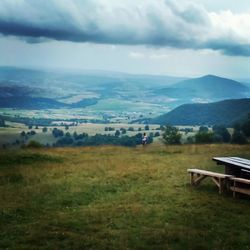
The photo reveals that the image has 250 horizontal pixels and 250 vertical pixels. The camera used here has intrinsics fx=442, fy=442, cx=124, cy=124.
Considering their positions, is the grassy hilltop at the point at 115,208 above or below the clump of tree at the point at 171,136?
below

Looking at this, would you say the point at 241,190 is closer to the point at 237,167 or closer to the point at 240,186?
the point at 240,186

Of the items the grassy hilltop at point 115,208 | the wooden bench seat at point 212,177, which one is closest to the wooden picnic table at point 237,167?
the wooden bench seat at point 212,177

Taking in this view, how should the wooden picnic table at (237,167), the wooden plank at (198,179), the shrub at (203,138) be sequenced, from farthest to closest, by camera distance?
the shrub at (203,138)
the wooden plank at (198,179)
the wooden picnic table at (237,167)

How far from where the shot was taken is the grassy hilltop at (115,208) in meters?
12.8

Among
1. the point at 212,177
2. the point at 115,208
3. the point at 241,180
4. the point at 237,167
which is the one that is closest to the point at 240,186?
the point at 241,180

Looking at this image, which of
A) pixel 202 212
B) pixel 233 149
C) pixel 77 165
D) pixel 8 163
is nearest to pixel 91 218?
pixel 202 212

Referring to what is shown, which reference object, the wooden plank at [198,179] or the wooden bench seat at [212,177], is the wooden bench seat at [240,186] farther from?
the wooden plank at [198,179]

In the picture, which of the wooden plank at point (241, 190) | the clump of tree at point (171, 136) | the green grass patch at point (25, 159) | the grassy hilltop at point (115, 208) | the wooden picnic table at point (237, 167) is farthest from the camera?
the clump of tree at point (171, 136)

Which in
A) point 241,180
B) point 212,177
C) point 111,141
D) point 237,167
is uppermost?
point 237,167

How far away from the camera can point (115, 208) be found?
1688cm

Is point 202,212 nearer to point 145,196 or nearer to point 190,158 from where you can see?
point 145,196

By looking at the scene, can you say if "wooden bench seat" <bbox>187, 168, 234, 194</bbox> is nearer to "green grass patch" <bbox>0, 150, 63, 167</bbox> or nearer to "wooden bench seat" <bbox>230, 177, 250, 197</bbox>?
"wooden bench seat" <bbox>230, 177, 250, 197</bbox>

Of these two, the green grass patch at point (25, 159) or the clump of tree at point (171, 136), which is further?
the clump of tree at point (171, 136)

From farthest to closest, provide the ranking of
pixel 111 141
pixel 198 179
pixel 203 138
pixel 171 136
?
pixel 111 141 < pixel 203 138 < pixel 171 136 < pixel 198 179
